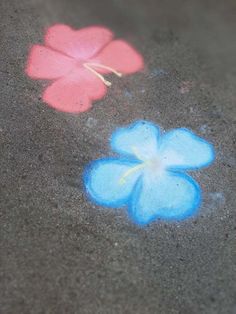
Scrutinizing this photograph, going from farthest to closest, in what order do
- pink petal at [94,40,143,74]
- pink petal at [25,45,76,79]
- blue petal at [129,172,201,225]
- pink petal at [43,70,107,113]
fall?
1. pink petal at [94,40,143,74]
2. pink petal at [25,45,76,79]
3. pink petal at [43,70,107,113]
4. blue petal at [129,172,201,225]

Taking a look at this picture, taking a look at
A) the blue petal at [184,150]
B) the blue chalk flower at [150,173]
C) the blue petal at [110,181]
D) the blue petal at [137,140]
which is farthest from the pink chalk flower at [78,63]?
the blue petal at [184,150]

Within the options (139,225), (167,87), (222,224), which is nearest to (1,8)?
(167,87)

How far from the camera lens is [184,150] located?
139 inches

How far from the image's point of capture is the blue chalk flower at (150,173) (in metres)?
3.16

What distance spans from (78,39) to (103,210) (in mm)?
2101

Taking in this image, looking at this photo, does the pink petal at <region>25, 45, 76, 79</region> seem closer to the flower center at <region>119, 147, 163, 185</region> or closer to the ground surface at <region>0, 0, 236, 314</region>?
the ground surface at <region>0, 0, 236, 314</region>

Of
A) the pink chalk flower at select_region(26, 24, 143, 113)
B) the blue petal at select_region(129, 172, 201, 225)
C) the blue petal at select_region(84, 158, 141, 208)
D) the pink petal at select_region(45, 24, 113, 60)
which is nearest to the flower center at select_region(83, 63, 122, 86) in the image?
the pink chalk flower at select_region(26, 24, 143, 113)

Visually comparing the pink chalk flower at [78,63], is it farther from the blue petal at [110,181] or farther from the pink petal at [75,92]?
the blue petal at [110,181]

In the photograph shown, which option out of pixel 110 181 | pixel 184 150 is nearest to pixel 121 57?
pixel 184 150

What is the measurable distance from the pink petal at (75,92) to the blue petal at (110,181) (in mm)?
649

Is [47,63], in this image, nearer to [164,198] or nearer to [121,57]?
[121,57]

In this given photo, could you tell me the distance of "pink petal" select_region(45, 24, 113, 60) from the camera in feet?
14.1

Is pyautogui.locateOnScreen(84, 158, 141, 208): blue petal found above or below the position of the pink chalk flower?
below

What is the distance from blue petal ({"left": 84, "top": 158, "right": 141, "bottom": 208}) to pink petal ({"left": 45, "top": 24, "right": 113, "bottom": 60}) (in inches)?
53.5
